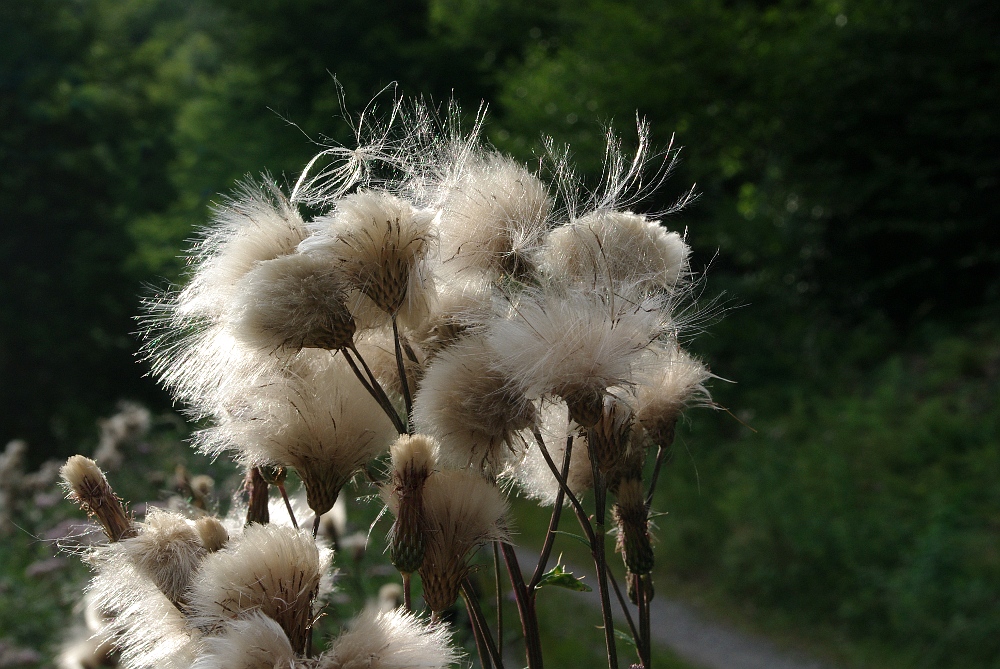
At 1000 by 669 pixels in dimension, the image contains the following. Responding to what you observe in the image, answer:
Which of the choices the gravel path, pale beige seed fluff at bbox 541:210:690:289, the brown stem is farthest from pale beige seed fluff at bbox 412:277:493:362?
the gravel path

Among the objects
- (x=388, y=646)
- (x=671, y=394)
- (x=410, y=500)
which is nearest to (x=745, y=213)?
(x=671, y=394)

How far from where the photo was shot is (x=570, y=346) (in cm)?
111

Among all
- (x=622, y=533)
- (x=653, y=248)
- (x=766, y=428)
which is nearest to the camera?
(x=653, y=248)

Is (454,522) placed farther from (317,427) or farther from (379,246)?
A: (379,246)

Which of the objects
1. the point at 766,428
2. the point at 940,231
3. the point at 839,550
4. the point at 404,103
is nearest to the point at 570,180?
the point at 404,103

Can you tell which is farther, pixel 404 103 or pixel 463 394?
pixel 404 103

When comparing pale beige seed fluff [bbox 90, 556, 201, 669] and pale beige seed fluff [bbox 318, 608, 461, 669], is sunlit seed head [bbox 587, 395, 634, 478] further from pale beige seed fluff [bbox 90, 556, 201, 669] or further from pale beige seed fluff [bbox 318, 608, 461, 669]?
pale beige seed fluff [bbox 90, 556, 201, 669]

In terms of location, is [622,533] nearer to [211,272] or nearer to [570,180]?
[570,180]

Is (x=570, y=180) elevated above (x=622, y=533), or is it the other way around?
(x=570, y=180)

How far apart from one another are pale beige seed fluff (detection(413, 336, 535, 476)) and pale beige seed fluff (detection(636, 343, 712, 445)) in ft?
0.70

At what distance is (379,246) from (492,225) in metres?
0.21

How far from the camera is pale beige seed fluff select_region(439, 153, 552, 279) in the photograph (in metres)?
1.30

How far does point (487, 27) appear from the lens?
48.6 feet

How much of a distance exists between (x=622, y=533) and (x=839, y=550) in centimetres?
608
